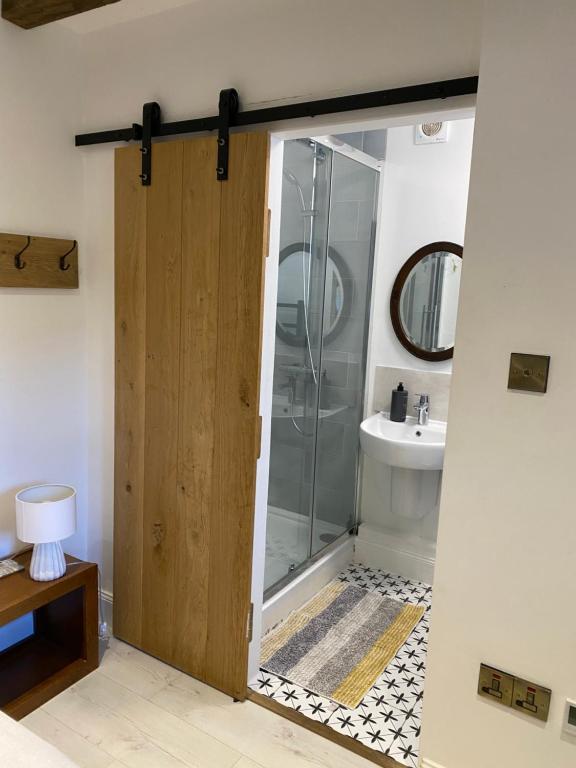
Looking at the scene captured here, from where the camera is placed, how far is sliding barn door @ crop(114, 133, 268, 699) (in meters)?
2.04

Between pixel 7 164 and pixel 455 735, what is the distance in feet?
7.95

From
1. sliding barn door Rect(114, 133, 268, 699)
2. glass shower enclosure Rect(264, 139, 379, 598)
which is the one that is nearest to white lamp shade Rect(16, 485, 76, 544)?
sliding barn door Rect(114, 133, 268, 699)

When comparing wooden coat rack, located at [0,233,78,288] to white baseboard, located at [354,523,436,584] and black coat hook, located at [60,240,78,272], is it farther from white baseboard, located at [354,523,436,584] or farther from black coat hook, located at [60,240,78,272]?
white baseboard, located at [354,523,436,584]

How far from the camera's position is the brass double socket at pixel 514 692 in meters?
1.62

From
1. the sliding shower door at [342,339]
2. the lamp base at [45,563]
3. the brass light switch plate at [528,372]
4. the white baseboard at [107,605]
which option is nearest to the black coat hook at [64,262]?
the lamp base at [45,563]

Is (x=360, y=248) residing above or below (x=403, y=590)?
above

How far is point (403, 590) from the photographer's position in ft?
10.3

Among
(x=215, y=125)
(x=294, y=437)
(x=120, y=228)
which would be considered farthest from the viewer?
(x=294, y=437)

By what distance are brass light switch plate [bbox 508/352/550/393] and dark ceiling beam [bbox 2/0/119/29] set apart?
1.57 metres

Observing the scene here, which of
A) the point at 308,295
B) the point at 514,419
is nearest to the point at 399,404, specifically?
the point at 308,295

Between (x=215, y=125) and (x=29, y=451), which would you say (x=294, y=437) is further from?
(x=215, y=125)

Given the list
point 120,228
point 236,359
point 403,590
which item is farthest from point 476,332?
point 403,590

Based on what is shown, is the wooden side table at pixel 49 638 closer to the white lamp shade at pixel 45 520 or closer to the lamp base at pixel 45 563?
the lamp base at pixel 45 563

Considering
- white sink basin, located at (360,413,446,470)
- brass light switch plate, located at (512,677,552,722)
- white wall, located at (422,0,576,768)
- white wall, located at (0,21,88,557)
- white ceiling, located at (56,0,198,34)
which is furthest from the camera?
white sink basin, located at (360,413,446,470)
